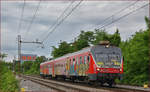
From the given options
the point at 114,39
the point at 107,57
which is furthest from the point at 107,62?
the point at 114,39

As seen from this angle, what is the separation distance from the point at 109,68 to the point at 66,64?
994 centimetres

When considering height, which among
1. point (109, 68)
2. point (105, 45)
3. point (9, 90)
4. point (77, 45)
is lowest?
point (9, 90)

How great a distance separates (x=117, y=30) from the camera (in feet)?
135

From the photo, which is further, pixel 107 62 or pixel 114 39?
pixel 114 39

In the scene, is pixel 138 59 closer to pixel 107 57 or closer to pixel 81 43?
pixel 107 57

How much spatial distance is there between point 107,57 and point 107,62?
462mm

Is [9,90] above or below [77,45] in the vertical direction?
below

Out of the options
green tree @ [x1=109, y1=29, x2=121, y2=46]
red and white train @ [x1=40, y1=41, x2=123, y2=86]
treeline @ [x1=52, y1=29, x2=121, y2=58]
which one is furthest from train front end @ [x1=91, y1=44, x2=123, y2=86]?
treeline @ [x1=52, y1=29, x2=121, y2=58]

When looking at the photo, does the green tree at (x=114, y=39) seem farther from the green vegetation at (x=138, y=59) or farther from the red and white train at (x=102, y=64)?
the red and white train at (x=102, y=64)

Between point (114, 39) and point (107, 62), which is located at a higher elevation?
point (114, 39)

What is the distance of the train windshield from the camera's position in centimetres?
1827

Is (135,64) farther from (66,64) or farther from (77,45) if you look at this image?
(77,45)

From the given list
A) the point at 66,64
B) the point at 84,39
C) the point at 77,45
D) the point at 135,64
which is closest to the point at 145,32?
the point at 135,64

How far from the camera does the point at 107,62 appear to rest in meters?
18.4
